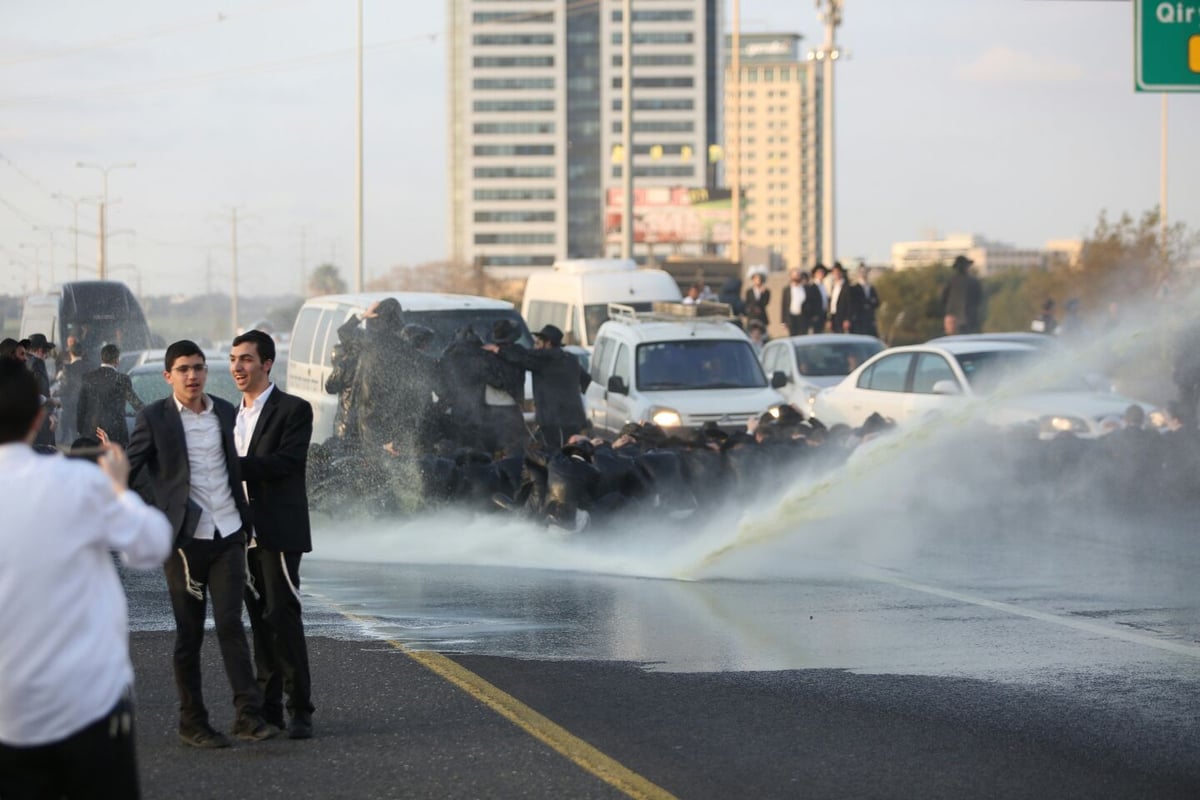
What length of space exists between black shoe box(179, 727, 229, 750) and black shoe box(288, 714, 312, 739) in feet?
0.90

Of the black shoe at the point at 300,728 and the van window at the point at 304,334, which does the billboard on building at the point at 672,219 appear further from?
the black shoe at the point at 300,728

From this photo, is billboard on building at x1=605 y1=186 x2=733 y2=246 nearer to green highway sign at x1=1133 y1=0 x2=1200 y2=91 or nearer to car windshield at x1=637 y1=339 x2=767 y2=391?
car windshield at x1=637 y1=339 x2=767 y2=391

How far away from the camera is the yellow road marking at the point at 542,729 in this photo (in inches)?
234

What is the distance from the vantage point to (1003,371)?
17.4m

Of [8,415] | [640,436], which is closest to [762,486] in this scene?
[640,436]

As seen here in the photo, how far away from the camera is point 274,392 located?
23.2 feet

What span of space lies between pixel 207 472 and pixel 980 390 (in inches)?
473

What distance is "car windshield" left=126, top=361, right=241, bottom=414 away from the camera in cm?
1755

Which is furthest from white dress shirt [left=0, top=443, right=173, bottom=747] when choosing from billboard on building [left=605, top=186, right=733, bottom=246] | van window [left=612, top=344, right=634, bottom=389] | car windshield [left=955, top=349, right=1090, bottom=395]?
billboard on building [left=605, top=186, right=733, bottom=246]

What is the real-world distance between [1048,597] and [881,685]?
125 inches

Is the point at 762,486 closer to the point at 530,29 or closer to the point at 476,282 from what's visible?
the point at 476,282

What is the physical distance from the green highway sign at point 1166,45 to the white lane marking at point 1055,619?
10247 mm

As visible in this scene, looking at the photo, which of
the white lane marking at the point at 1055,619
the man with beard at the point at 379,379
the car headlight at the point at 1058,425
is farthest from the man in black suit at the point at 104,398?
the car headlight at the point at 1058,425

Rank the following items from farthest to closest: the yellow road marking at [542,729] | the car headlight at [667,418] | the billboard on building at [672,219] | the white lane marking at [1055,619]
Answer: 1. the billboard on building at [672,219]
2. the car headlight at [667,418]
3. the white lane marking at [1055,619]
4. the yellow road marking at [542,729]
